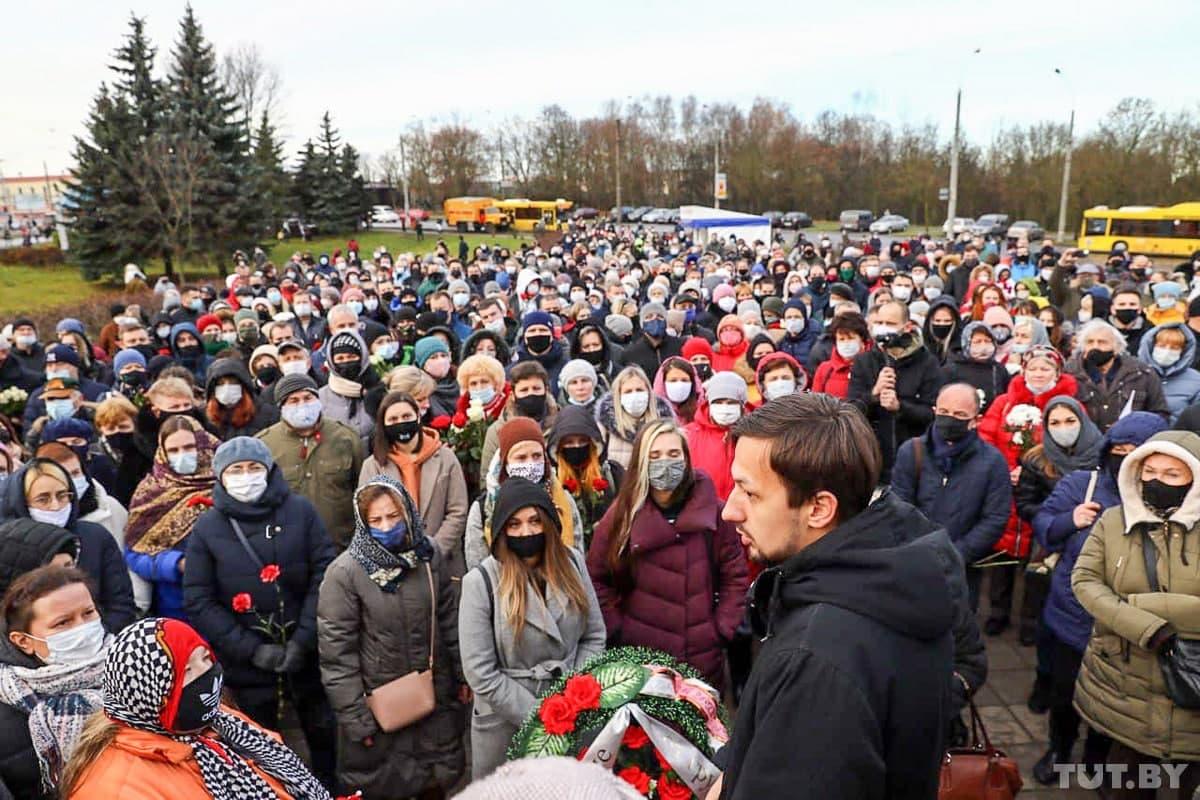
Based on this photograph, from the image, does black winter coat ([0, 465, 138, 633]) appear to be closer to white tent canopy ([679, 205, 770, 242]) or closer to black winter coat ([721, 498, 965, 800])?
black winter coat ([721, 498, 965, 800])

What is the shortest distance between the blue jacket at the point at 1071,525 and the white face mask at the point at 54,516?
17.2ft

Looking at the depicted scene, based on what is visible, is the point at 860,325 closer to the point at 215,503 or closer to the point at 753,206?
the point at 215,503

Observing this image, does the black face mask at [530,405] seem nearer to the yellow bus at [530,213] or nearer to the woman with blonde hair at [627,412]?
the woman with blonde hair at [627,412]

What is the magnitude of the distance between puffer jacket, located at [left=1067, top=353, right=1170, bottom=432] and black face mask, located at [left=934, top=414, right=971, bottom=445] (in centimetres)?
227

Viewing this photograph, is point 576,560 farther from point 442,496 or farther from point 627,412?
point 627,412

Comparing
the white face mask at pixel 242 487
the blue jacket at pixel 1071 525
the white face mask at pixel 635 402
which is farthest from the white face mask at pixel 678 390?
the white face mask at pixel 242 487

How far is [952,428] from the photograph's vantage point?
194 inches

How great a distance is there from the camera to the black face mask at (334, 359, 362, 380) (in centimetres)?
666

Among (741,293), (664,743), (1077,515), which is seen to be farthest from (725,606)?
(741,293)

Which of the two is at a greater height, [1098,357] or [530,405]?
[1098,357]

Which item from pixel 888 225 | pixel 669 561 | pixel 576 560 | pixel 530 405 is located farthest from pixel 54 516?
pixel 888 225

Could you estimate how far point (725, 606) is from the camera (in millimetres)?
3893

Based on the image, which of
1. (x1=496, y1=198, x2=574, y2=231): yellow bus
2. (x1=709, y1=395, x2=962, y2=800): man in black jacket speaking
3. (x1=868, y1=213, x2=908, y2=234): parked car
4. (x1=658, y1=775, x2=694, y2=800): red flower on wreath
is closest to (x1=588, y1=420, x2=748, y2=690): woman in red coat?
(x1=658, y1=775, x2=694, y2=800): red flower on wreath

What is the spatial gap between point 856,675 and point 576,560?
7.31ft
